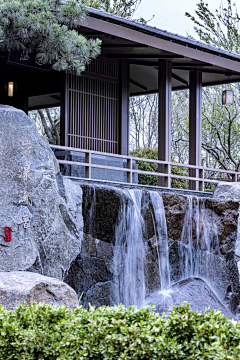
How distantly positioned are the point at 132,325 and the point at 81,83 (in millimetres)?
9495

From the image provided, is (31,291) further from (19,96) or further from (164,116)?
(19,96)

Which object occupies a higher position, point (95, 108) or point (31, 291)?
point (95, 108)

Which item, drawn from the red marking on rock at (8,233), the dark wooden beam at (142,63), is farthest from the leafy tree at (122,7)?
the red marking on rock at (8,233)

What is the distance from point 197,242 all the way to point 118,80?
4.54 m

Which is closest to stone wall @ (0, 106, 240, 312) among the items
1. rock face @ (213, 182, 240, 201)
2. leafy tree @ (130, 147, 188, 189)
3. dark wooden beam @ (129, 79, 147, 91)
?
rock face @ (213, 182, 240, 201)

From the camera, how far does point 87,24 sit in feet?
35.4

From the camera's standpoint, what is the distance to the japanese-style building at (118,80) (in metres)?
11.7

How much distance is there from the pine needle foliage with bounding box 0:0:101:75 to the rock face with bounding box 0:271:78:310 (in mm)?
4209

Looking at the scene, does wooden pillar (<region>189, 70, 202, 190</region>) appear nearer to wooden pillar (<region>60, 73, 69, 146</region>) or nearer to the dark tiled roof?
the dark tiled roof

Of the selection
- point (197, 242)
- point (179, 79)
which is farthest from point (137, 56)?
point (197, 242)

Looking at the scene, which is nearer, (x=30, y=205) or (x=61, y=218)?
(x=30, y=205)

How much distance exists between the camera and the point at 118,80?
13.6 metres

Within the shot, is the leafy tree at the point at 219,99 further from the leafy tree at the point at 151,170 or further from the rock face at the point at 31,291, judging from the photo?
the rock face at the point at 31,291

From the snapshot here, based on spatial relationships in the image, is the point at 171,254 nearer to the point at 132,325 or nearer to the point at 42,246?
the point at 42,246
